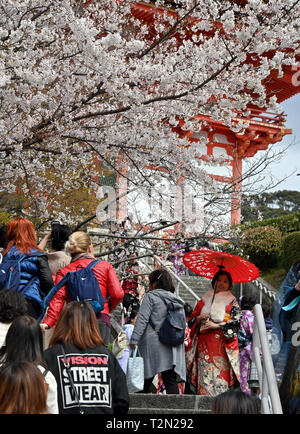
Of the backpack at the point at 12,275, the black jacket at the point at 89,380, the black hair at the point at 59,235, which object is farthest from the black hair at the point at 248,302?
the black jacket at the point at 89,380

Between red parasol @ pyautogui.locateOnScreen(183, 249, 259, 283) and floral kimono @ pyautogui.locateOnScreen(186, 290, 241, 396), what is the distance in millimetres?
325

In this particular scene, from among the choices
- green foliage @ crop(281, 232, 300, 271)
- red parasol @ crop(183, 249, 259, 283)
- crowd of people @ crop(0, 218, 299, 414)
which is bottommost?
crowd of people @ crop(0, 218, 299, 414)

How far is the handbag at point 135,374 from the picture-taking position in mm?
5203

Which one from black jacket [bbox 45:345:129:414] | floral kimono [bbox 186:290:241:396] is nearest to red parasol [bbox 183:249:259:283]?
floral kimono [bbox 186:290:241:396]

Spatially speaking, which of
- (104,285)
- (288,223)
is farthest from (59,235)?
(288,223)

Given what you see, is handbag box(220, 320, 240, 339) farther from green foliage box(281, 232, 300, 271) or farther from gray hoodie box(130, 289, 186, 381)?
green foliage box(281, 232, 300, 271)

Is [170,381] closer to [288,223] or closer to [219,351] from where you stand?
[219,351]

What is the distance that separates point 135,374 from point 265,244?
32.1ft

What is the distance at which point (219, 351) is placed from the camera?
5539 mm

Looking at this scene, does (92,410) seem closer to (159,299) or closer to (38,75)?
(159,299)

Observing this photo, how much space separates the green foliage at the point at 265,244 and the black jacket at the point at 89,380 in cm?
1090

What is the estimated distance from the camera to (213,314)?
553cm

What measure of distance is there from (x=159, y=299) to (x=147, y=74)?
2.35 meters

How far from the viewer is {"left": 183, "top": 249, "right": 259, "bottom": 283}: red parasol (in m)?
5.80
